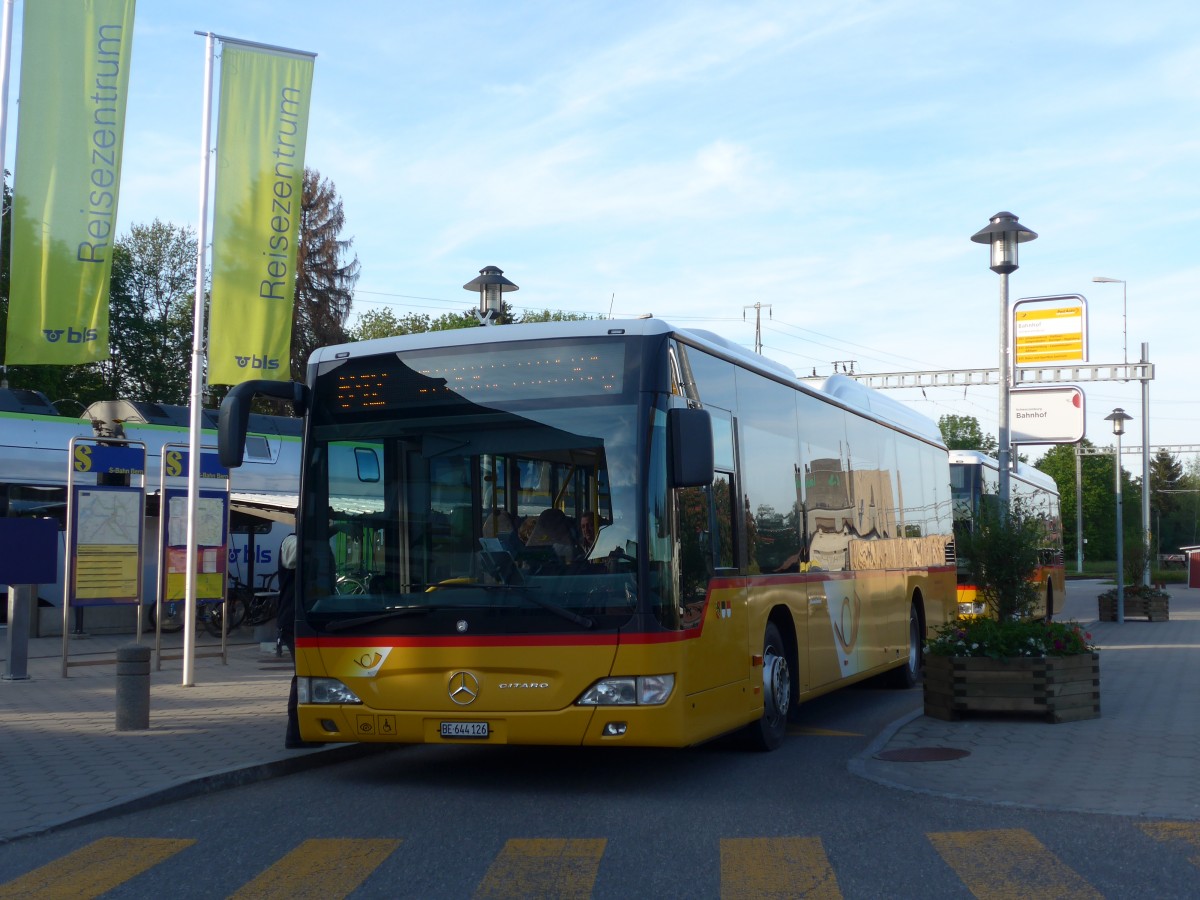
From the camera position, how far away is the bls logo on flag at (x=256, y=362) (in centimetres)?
1488

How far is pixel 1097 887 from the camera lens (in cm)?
608

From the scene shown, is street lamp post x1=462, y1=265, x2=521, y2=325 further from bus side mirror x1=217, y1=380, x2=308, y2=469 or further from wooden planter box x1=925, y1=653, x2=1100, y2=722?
bus side mirror x1=217, y1=380, x2=308, y2=469

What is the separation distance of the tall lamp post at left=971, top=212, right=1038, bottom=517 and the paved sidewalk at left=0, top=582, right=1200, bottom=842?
3.30 meters

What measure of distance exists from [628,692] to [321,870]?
89.5 inches

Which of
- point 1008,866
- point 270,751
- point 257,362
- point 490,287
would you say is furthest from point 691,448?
point 490,287

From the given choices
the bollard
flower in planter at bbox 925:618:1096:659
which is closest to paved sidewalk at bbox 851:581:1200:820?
flower in planter at bbox 925:618:1096:659

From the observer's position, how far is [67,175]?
42.3 feet

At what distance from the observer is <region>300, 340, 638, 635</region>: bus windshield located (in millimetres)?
8430

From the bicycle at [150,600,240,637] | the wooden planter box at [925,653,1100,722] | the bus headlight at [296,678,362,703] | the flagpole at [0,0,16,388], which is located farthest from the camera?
the bicycle at [150,600,240,637]

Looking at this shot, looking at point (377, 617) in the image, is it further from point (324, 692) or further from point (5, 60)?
point (5, 60)

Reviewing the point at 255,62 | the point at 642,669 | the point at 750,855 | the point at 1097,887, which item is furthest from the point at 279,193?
the point at 1097,887

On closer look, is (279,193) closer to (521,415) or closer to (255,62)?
(255,62)

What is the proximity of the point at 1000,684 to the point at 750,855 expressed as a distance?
581 centimetres

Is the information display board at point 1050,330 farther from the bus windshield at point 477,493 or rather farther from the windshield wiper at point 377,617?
the windshield wiper at point 377,617
